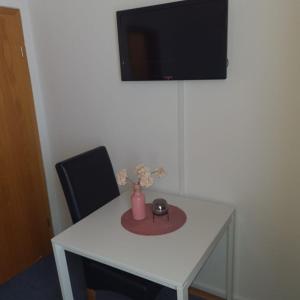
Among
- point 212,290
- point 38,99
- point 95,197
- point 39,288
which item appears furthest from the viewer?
point 38,99

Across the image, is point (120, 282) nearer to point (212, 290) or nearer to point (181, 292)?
point (181, 292)

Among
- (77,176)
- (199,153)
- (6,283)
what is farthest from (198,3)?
(6,283)

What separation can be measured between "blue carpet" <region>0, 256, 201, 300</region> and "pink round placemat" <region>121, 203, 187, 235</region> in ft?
2.51

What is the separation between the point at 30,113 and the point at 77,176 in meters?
0.95

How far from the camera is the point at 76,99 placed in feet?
7.48

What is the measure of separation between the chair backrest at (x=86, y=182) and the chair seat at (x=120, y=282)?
30 cm

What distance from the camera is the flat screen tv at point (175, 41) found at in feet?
5.13

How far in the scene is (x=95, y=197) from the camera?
1829mm

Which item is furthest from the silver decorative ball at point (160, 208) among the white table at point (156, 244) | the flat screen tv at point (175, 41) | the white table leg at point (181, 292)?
the flat screen tv at point (175, 41)

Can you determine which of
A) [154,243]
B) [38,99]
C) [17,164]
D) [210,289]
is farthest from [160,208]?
[38,99]

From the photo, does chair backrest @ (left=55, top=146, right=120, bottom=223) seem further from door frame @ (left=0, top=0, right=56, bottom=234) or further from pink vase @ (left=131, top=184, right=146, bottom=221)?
door frame @ (left=0, top=0, right=56, bottom=234)

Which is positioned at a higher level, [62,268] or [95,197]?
[95,197]

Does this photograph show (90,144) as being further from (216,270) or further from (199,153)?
(216,270)

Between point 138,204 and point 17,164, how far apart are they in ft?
3.88
